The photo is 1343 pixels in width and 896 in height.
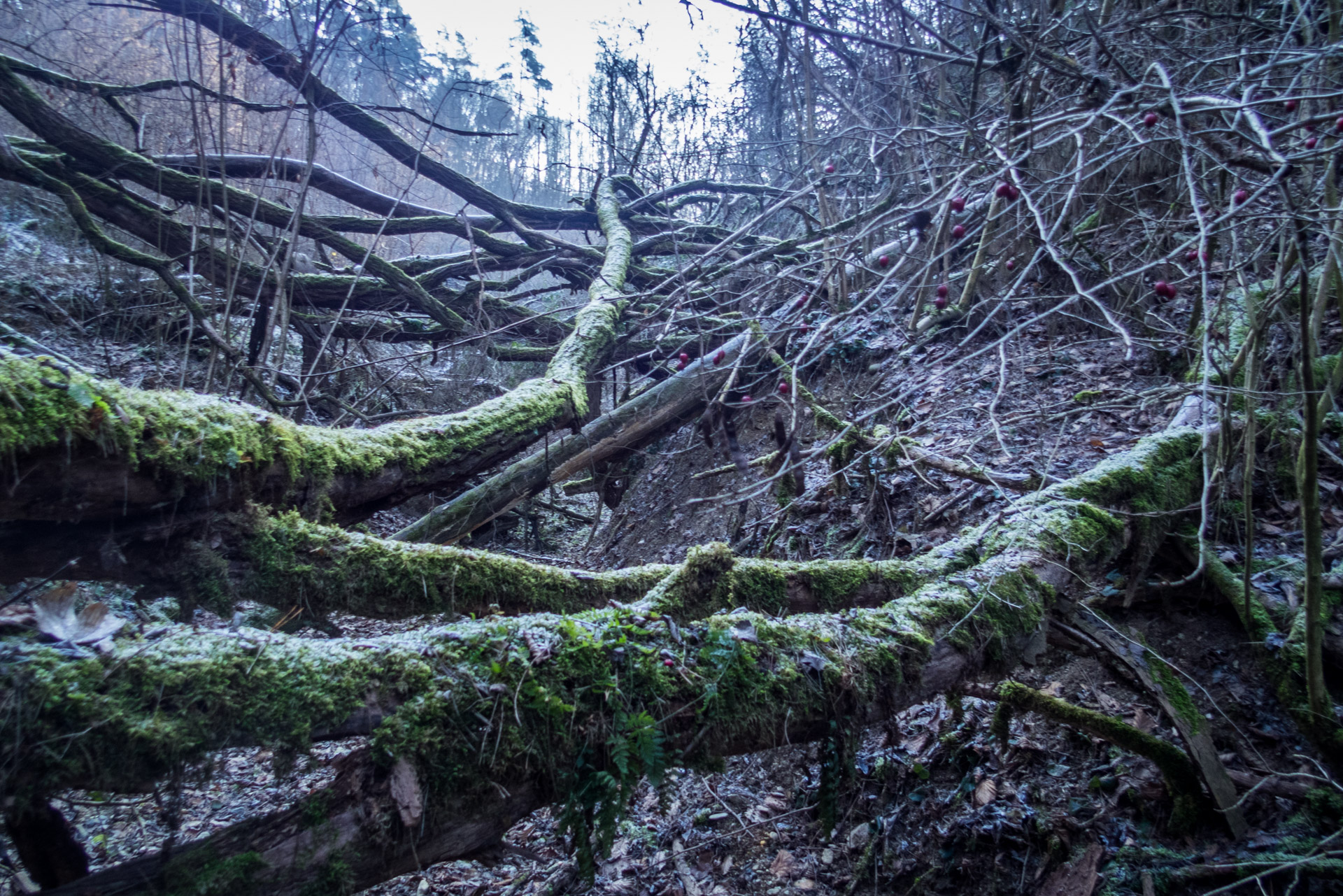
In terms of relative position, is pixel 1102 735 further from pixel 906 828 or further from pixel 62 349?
pixel 62 349

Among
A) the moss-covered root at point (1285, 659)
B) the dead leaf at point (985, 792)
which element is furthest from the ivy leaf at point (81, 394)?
the moss-covered root at point (1285, 659)

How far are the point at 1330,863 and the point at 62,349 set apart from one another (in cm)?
802

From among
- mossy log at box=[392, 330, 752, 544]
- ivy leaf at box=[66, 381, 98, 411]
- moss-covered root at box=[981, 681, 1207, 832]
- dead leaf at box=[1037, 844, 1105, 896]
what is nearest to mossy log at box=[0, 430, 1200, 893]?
moss-covered root at box=[981, 681, 1207, 832]

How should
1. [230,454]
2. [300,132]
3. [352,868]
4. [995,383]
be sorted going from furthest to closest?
[300,132], [995,383], [230,454], [352,868]

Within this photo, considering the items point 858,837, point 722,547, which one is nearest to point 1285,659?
point 858,837

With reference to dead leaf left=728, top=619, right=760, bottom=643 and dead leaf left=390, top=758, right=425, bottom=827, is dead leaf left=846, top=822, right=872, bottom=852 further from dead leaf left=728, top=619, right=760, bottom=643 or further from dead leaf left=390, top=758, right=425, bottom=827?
dead leaf left=390, top=758, right=425, bottom=827

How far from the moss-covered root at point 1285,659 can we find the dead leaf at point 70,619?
3.35 metres

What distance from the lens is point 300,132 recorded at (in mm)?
8117

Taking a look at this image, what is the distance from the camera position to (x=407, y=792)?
157cm

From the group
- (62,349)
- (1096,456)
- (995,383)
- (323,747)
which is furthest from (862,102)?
(62,349)

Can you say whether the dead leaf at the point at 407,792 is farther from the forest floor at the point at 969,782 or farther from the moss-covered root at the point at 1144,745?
the moss-covered root at the point at 1144,745

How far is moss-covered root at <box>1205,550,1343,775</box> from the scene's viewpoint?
2.33m

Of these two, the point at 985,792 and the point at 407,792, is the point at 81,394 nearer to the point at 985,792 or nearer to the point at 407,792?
the point at 407,792

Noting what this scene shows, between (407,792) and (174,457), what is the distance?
1446 mm
